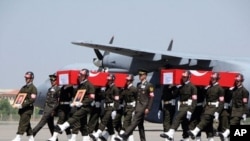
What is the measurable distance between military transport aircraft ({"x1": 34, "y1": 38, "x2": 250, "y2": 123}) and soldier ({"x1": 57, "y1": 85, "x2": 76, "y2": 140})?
1467cm

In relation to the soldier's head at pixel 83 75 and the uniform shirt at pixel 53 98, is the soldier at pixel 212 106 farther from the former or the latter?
the uniform shirt at pixel 53 98

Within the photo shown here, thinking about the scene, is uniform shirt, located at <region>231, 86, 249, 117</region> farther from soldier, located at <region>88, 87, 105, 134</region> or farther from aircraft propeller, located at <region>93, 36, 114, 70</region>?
aircraft propeller, located at <region>93, 36, 114, 70</region>

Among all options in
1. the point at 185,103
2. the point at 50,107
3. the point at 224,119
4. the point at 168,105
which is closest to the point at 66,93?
the point at 50,107

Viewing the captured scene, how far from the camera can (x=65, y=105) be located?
93.4 feet

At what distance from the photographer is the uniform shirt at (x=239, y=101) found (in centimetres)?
2799

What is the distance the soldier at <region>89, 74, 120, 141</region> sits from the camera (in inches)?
1162

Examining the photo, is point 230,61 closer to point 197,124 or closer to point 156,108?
point 156,108

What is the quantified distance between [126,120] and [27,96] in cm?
355

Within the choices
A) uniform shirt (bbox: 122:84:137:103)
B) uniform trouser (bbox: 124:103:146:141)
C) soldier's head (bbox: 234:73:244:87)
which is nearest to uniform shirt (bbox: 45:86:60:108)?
uniform shirt (bbox: 122:84:137:103)

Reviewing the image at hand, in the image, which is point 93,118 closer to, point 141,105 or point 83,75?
point 141,105

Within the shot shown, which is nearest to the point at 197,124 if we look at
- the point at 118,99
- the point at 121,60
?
the point at 118,99

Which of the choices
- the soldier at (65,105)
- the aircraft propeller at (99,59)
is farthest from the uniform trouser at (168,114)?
the aircraft propeller at (99,59)

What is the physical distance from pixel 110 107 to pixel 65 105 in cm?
200

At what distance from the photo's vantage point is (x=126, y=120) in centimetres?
2928
